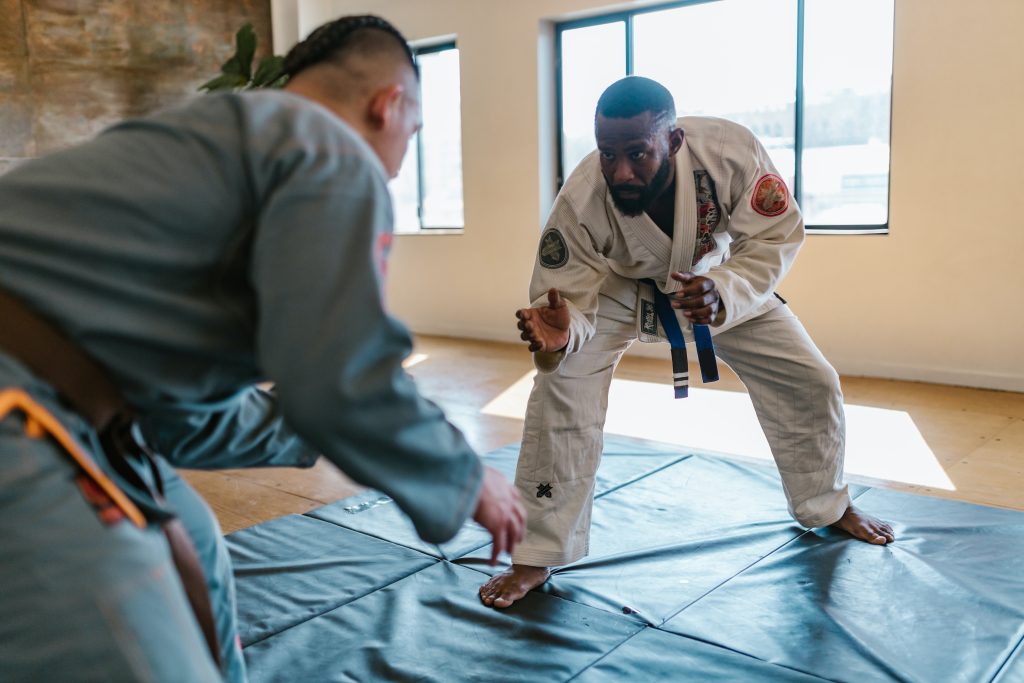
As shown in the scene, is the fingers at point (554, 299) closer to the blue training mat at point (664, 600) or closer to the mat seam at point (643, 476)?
the blue training mat at point (664, 600)

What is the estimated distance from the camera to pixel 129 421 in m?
1.05

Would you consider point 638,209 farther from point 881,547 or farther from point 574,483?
point 881,547

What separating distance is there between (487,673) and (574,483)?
2.02ft

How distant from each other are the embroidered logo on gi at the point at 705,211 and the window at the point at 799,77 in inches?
114

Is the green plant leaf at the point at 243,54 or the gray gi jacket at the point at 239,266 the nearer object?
the gray gi jacket at the point at 239,266

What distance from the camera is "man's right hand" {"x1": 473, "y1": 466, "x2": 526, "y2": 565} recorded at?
111 cm

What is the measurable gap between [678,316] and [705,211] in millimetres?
297

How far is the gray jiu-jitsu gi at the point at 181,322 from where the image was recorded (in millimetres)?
868

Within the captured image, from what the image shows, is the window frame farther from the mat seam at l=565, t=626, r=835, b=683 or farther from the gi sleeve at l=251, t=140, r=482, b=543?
the gi sleeve at l=251, t=140, r=482, b=543

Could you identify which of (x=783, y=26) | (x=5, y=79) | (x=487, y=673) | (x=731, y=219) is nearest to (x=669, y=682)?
(x=487, y=673)

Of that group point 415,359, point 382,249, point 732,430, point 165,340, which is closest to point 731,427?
point 732,430

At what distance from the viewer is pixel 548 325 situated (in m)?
2.24

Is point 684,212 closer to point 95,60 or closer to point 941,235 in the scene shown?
point 941,235

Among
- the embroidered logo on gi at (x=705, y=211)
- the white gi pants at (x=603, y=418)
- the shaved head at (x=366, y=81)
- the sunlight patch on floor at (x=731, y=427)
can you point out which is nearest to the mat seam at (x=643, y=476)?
the sunlight patch on floor at (x=731, y=427)
